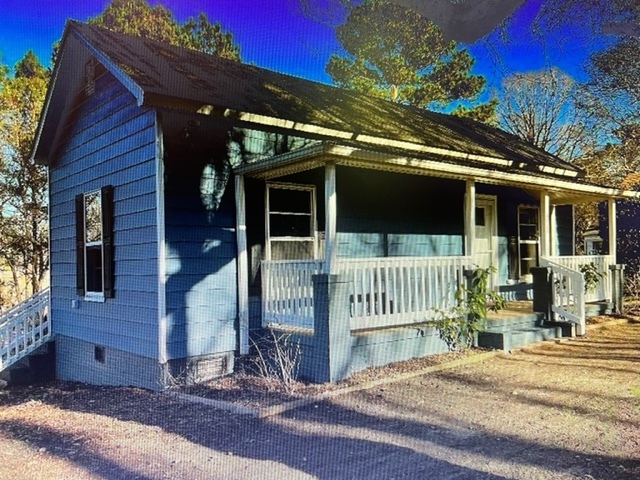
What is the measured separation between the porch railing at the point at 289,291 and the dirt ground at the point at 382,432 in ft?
3.74

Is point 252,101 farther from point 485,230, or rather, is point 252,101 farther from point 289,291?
point 485,230

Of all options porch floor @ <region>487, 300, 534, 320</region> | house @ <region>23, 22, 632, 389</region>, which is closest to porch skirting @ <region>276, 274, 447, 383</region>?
house @ <region>23, 22, 632, 389</region>

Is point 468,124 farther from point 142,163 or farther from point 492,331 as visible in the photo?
point 142,163

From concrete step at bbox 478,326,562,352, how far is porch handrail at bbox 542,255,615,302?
182 cm

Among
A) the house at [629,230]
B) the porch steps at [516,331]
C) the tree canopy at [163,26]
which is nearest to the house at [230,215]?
the porch steps at [516,331]

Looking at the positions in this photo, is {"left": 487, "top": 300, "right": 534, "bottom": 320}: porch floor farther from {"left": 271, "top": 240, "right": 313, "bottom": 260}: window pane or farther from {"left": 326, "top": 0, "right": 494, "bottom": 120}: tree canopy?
{"left": 326, "top": 0, "right": 494, "bottom": 120}: tree canopy

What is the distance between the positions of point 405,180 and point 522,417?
5269mm

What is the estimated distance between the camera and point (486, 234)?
10906mm

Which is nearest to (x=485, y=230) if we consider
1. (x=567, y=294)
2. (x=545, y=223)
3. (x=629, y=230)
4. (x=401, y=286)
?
(x=545, y=223)

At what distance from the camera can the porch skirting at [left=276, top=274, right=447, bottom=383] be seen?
6.06 metres

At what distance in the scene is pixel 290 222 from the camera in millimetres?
7871

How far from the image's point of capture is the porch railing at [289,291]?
6.69m

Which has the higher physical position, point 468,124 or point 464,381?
point 468,124

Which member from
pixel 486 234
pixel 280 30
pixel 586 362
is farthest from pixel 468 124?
pixel 586 362
